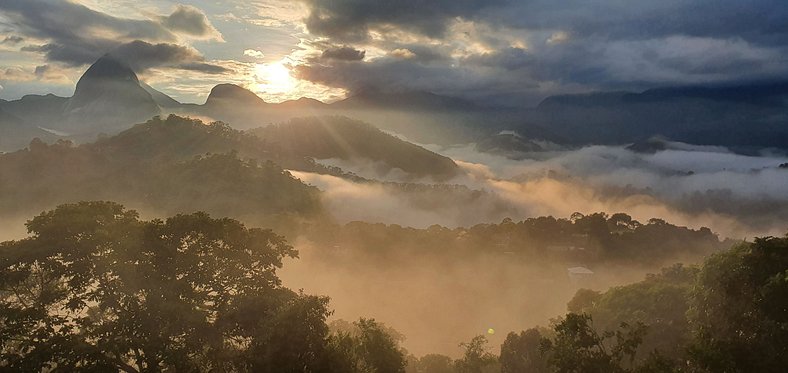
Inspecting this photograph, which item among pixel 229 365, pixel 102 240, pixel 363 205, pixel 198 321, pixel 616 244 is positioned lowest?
pixel 363 205

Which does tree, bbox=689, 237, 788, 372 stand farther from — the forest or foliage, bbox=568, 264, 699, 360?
foliage, bbox=568, 264, 699, 360

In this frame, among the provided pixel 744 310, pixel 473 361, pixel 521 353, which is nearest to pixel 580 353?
pixel 744 310

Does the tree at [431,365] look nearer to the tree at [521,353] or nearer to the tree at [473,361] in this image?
the tree at [473,361]

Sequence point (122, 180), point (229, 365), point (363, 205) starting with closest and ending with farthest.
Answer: point (229, 365) < point (122, 180) < point (363, 205)

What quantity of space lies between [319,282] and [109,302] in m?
48.7

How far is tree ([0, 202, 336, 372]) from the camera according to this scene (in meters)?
18.3

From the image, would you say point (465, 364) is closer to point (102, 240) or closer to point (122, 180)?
point (102, 240)

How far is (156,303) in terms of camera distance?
2012cm

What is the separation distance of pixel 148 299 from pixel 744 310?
24.0m

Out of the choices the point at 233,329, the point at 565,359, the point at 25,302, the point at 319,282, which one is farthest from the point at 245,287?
the point at 319,282

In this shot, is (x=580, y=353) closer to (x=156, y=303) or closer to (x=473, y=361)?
(x=473, y=361)

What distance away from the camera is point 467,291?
2808 inches

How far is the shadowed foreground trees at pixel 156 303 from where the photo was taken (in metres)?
18.4

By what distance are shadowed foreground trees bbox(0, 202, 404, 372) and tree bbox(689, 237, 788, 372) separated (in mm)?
12882
